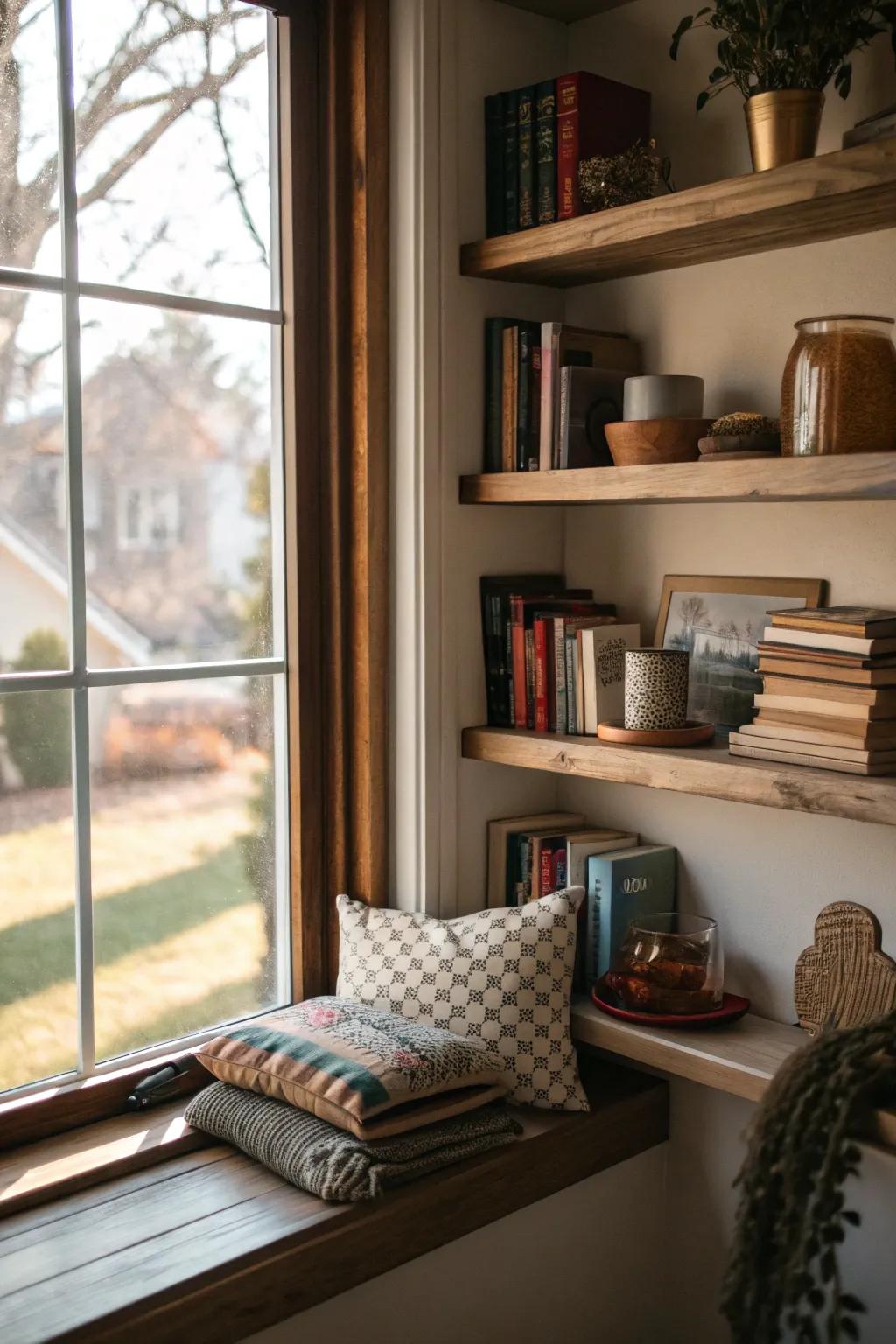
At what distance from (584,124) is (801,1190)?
167 cm

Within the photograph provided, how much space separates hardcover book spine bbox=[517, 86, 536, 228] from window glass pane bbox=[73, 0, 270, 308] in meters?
0.45

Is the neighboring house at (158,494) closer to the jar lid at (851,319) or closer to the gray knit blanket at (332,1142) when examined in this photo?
the gray knit blanket at (332,1142)

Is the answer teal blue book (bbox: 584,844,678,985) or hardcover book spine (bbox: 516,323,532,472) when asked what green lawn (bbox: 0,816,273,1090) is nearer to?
teal blue book (bbox: 584,844,678,985)

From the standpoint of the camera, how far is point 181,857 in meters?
2.17

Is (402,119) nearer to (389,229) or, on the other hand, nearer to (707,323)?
(389,229)

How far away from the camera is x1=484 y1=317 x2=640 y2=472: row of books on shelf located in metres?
2.17

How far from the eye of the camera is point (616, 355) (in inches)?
89.0

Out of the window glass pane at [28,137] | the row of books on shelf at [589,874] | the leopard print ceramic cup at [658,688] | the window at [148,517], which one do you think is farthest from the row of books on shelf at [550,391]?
the window glass pane at [28,137]

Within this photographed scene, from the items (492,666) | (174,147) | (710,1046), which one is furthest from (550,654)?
(174,147)

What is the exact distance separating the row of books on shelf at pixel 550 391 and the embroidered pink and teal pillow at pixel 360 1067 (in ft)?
3.27

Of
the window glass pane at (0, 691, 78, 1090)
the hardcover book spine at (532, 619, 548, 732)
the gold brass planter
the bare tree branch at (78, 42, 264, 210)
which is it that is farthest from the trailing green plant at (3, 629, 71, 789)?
the gold brass planter

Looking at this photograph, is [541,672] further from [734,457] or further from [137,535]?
[137,535]

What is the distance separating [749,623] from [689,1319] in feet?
4.16

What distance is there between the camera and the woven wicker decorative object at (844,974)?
6.21 feet
